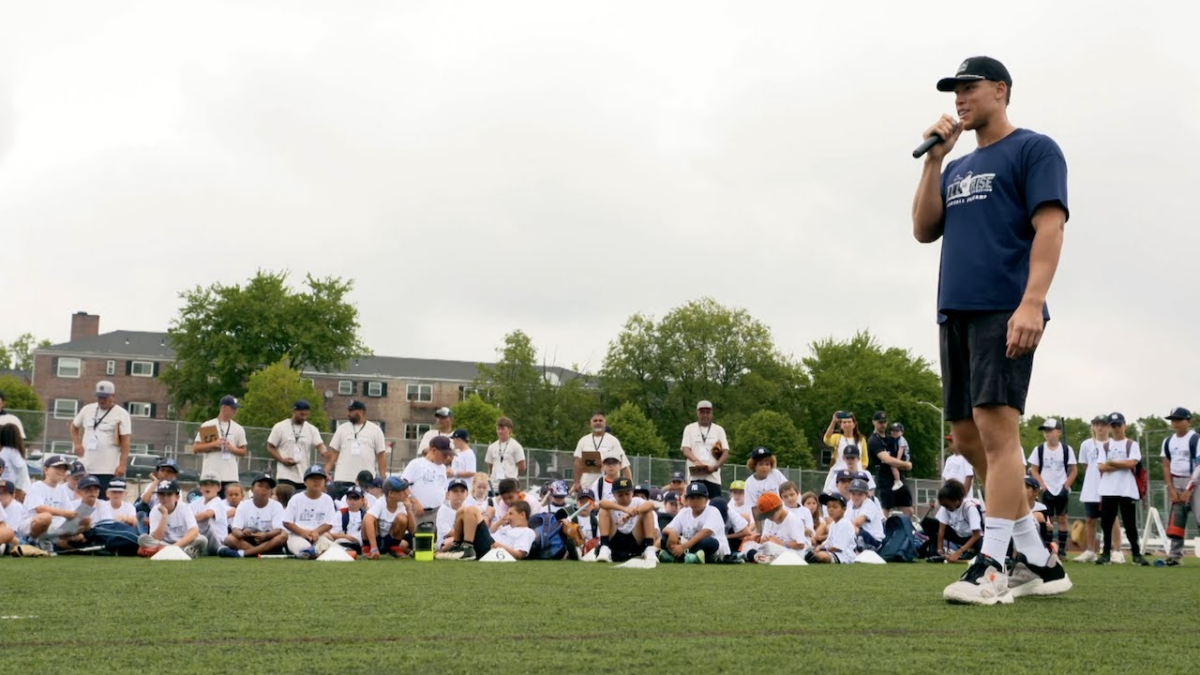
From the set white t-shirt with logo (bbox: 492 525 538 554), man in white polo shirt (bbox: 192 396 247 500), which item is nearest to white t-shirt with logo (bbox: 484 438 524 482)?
white t-shirt with logo (bbox: 492 525 538 554)

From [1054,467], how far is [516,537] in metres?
8.08

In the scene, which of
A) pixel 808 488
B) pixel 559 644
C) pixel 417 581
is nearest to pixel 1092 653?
pixel 559 644

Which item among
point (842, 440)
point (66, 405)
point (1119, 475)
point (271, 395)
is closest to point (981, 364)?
point (1119, 475)

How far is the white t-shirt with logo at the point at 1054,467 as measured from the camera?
17547 millimetres

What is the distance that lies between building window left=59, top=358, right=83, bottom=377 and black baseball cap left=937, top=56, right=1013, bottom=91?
98001 mm

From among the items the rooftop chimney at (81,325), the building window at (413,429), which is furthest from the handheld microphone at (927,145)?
the rooftop chimney at (81,325)

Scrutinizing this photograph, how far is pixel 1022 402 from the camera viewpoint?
5523 millimetres

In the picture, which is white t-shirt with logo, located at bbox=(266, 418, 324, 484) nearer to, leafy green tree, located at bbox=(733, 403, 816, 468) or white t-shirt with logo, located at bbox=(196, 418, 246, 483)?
white t-shirt with logo, located at bbox=(196, 418, 246, 483)

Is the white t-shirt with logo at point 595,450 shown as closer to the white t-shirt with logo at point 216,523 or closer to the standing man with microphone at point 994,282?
the white t-shirt with logo at point 216,523

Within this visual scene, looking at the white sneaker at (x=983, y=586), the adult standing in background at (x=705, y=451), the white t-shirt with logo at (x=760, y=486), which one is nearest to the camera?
the white sneaker at (x=983, y=586)

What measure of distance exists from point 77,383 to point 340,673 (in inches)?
3915

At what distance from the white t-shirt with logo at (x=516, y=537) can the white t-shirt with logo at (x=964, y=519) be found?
5702mm

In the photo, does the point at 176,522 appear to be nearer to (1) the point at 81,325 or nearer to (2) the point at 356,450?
(2) the point at 356,450

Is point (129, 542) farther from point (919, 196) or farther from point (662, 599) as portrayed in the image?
point (919, 196)
